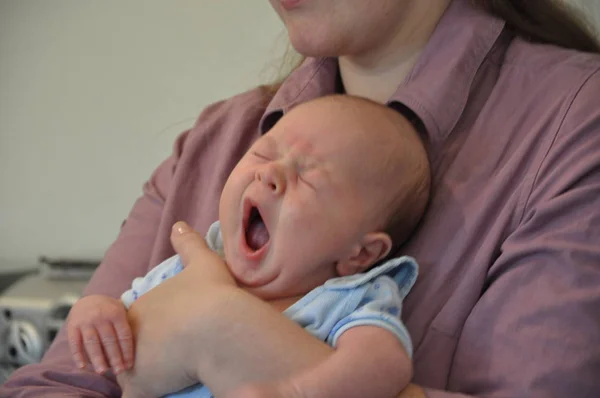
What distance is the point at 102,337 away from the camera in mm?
770

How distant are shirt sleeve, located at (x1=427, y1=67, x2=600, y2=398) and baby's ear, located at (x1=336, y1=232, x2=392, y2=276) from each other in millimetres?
131

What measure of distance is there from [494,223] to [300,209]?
0.25 meters

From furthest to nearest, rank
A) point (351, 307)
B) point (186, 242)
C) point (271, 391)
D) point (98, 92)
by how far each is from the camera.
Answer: point (98, 92), point (186, 242), point (351, 307), point (271, 391)

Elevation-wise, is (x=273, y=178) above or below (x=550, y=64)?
above

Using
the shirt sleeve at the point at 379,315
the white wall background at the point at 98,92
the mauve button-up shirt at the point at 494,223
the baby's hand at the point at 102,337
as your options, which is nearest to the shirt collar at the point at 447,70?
the mauve button-up shirt at the point at 494,223

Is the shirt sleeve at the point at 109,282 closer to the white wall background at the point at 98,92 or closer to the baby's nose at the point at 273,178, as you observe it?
the baby's nose at the point at 273,178

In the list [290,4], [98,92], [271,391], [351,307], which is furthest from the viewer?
[98,92]

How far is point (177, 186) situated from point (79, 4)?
95 centimetres

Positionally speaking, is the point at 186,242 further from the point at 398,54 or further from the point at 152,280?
the point at 398,54

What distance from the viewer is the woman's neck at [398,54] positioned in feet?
3.37

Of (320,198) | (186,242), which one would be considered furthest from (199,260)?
(320,198)

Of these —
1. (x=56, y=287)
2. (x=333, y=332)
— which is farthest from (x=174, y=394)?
(x=56, y=287)

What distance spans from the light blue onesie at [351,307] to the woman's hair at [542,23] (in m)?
0.44

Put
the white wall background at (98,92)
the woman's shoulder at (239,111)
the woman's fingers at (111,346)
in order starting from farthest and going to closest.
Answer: the white wall background at (98,92), the woman's shoulder at (239,111), the woman's fingers at (111,346)
